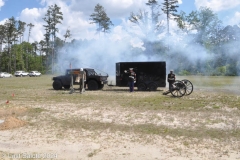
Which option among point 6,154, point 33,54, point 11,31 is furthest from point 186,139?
point 33,54

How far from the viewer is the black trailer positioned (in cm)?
1966

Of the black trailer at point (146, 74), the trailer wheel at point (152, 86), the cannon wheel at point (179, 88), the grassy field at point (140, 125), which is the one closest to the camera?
the grassy field at point (140, 125)

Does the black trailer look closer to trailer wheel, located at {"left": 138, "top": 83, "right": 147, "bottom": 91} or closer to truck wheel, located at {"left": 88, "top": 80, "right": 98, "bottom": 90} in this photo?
trailer wheel, located at {"left": 138, "top": 83, "right": 147, "bottom": 91}

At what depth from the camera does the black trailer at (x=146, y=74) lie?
1966 cm

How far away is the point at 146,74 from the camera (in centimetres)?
1991

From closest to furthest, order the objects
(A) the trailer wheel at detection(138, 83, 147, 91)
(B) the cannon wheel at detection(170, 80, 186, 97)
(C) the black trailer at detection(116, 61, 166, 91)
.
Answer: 1. (B) the cannon wheel at detection(170, 80, 186, 97)
2. (C) the black trailer at detection(116, 61, 166, 91)
3. (A) the trailer wheel at detection(138, 83, 147, 91)

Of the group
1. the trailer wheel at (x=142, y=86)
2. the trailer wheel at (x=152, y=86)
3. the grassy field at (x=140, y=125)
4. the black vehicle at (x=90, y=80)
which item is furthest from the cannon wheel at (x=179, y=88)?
the black vehicle at (x=90, y=80)

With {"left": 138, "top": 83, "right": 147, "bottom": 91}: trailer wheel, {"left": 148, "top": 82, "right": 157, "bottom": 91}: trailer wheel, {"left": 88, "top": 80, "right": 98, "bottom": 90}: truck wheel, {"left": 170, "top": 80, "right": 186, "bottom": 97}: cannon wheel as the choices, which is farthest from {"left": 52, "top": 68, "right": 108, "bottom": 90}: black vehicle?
{"left": 170, "top": 80, "right": 186, "bottom": 97}: cannon wheel

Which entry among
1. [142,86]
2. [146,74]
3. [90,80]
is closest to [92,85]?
[90,80]

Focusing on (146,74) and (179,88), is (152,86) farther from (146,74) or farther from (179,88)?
(179,88)

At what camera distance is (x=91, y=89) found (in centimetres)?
2075

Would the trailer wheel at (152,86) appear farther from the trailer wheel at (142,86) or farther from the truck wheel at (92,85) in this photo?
the truck wheel at (92,85)

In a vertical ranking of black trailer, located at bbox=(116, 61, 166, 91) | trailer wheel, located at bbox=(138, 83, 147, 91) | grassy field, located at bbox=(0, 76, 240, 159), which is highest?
black trailer, located at bbox=(116, 61, 166, 91)

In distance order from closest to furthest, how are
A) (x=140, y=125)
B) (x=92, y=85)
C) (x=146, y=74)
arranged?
(x=140, y=125)
(x=146, y=74)
(x=92, y=85)
